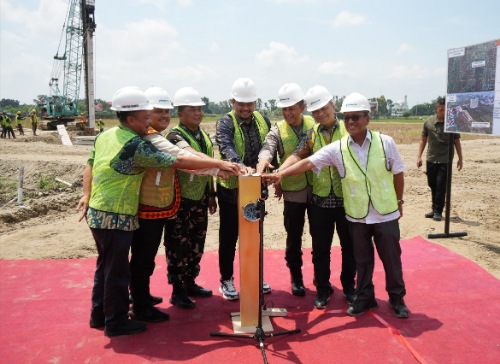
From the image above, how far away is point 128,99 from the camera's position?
122 inches

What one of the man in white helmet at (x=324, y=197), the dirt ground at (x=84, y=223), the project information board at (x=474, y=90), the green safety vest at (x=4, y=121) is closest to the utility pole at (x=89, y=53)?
the green safety vest at (x=4, y=121)

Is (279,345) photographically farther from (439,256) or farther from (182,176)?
(439,256)

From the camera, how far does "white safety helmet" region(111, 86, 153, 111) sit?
3092mm

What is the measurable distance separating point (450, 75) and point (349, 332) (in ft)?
13.2

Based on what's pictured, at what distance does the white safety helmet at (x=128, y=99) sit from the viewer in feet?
10.1

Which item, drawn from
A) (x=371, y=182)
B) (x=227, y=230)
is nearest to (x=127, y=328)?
(x=227, y=230)

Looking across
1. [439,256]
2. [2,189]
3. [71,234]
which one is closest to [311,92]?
[439,256]

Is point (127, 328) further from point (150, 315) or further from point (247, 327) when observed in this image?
point (247, 327)

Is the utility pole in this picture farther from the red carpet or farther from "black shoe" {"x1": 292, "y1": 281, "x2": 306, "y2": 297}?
"black shoe" {"x1": 292, "y1": 281, "x2": 306, "y2": 297}

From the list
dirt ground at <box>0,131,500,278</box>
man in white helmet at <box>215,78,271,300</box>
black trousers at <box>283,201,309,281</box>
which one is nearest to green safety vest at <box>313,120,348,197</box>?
black trousers at <box>283,201,309,281</box>

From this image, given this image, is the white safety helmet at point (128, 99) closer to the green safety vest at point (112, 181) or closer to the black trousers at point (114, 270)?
the green safety vest at point (112, 181)

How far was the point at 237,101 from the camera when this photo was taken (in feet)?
12.3

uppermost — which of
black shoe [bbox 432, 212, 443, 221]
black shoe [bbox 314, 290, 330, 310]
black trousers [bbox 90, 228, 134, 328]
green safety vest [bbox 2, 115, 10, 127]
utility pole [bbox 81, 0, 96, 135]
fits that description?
utility pole [bbox 81, 0, 96, 135]

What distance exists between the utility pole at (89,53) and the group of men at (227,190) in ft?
80.6
